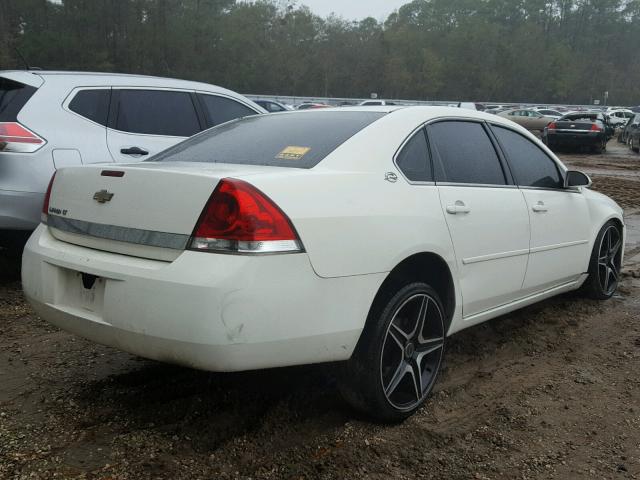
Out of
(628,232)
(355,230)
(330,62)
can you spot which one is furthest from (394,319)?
(330,62)

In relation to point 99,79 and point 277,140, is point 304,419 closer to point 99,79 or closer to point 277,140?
point 277,140

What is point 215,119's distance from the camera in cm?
613

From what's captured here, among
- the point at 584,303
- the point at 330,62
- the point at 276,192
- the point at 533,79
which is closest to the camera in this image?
the point at 276,192

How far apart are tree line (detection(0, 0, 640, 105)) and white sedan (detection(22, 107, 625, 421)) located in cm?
5196

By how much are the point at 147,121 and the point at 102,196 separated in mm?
3134

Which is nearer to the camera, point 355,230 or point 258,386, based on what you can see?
point 355,230

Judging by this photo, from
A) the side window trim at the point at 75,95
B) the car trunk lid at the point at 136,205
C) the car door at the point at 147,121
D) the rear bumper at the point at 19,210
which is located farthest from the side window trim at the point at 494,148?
the side window trim at the point at 75,95

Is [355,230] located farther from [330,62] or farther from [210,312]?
[330,62]

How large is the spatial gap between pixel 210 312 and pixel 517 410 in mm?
1701

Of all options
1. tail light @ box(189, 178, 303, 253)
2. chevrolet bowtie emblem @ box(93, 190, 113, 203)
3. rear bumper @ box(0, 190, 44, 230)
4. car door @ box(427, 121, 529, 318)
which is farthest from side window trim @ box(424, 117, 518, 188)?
rear bumper @ box(0, 190, 44, 230)

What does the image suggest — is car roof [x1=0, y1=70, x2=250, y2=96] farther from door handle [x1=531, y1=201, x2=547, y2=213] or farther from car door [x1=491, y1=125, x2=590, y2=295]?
door handle [x1=531, y1=201, x2=547, y2=213]

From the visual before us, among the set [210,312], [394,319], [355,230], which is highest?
[355,230]

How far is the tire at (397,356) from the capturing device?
2641mm

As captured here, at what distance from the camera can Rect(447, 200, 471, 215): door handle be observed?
306 centimetres
